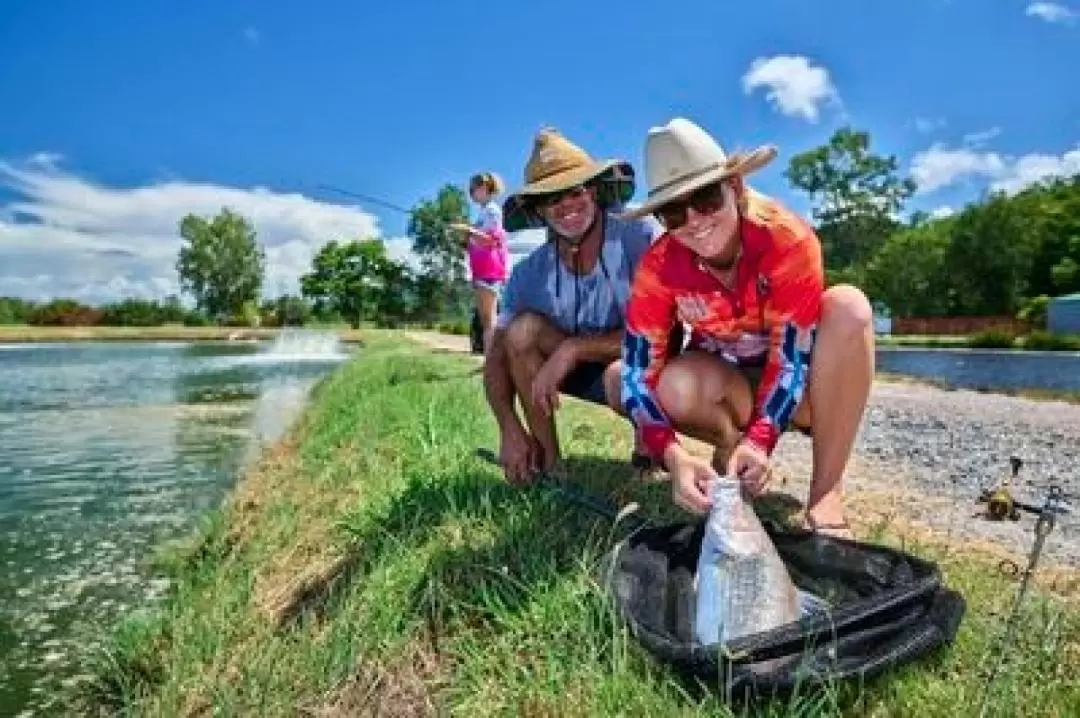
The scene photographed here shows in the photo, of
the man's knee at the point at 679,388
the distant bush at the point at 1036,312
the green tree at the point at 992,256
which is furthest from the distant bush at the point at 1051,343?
the man's knee at the point at 679,388

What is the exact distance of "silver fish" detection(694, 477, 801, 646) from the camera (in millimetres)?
2322

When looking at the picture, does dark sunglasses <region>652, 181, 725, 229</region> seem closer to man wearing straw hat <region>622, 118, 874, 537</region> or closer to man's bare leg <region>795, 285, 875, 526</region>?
man wearing straw hat <region>622, 118, 874, 537</region>

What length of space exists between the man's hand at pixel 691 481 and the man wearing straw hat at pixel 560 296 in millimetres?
811

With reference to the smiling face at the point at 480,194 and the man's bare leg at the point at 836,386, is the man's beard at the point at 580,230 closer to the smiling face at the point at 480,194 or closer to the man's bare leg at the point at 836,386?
the man's bare leg at the point at 836,386

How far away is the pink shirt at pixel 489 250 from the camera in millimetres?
10016

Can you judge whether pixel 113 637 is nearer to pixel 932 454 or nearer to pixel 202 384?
pixel 932 454

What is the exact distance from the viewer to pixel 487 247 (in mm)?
10016

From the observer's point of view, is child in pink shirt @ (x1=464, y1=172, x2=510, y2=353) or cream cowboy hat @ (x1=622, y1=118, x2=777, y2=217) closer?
cream cowboy hat @ (x1=622, y1=118, x2=777, y2=217)

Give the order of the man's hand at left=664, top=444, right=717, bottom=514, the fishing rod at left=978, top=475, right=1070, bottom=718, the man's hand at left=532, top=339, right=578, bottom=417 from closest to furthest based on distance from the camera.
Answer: the fishing rod at left=978, top=475, right=1070, bottom=718 < the man's hand at left=664, top=444, right=717, bottom=514 < the man's hand at left=532, top=339, right=578, bottom=417

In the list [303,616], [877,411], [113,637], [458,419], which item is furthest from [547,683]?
[877,411]

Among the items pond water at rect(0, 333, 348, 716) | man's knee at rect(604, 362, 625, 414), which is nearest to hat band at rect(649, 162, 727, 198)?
man's knee at rect(604, 362, 625, 414)

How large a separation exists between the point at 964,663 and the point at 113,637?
307 cm

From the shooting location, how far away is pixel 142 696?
3.32 m

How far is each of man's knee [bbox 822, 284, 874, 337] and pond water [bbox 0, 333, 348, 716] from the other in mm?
3008
